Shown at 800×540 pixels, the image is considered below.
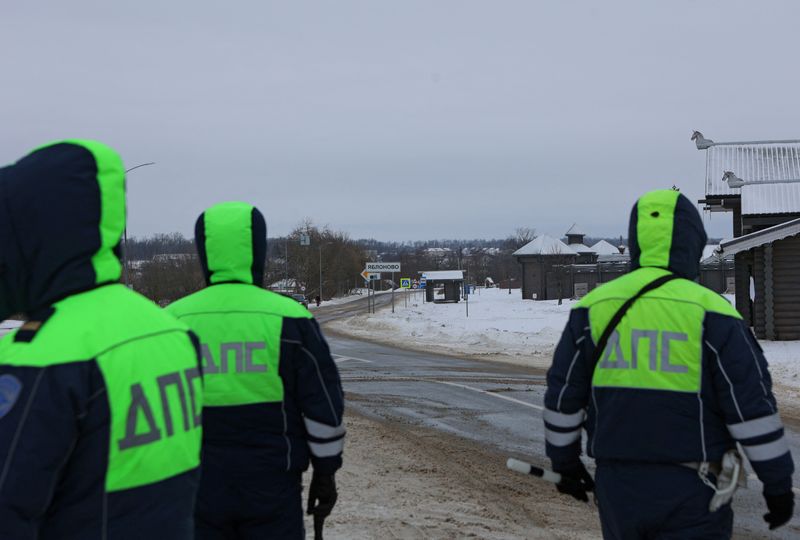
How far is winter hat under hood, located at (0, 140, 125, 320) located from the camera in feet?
6.79

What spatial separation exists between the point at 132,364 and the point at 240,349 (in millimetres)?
1265

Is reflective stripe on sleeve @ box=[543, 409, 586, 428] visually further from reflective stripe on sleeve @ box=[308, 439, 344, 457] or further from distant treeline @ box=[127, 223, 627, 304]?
distant treeline @ box=[127, 223, 627, 304]

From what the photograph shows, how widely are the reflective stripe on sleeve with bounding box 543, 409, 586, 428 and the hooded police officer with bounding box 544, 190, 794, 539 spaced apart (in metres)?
0.08

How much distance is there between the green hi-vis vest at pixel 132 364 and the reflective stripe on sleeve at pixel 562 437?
5.98 feet

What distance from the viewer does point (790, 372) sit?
14695 mm

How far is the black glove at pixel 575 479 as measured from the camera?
361 centimetres

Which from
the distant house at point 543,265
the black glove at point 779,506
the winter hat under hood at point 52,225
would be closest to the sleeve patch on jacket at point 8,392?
the winter hat under hood at point 52,225

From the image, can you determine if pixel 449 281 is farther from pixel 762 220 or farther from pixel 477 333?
pixel 762 220

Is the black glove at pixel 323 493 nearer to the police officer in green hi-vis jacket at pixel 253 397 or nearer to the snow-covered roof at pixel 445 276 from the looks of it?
the police officer in green hi-vis jacket at pixel 253 397

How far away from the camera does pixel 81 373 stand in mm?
1974

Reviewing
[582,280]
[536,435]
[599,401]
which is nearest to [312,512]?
[599,401]

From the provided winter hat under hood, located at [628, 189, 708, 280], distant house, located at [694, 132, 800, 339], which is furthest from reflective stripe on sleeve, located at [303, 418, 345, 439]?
distant house, located at [694, 132, 800, 339]

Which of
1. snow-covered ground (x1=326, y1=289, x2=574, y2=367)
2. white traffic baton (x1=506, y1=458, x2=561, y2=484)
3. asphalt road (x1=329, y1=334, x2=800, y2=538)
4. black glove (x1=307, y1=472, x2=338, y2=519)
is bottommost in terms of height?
snow-covered ground (x1=326, y1=289, x2=574, y2=367)

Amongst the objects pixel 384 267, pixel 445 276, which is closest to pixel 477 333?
pixel 384 267
